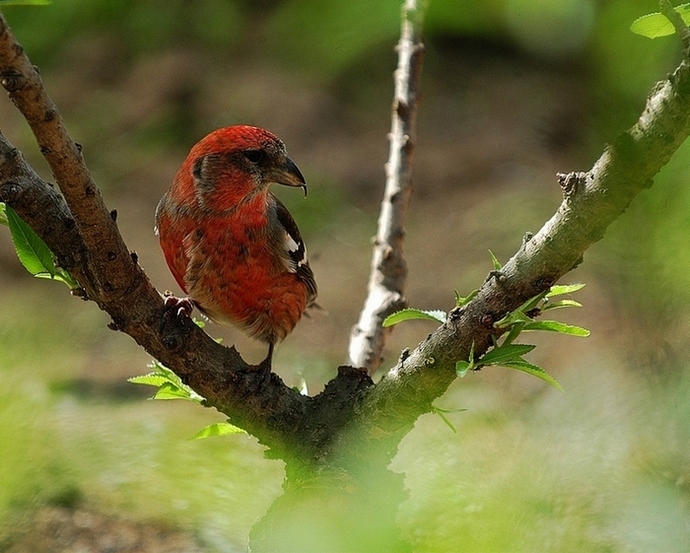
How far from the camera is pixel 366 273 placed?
600 centimetres

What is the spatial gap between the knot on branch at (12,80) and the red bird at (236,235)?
128cm

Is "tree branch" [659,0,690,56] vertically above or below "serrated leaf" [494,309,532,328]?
above

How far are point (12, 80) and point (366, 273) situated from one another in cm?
473

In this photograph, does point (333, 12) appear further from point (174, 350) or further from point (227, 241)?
point (227, 241)

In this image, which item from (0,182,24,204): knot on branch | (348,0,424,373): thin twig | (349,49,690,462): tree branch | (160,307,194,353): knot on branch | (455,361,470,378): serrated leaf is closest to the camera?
(349,49,690,462): tree branch

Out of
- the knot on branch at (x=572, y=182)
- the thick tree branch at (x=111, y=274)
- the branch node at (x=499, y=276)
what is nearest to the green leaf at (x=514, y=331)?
the branch node at (x=499, y=276)

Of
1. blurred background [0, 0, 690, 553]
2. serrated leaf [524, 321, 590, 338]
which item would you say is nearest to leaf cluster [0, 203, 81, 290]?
blurred background [0, 0, 690, 553]

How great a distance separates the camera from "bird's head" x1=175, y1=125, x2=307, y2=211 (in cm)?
274

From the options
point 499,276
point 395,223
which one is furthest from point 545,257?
point 395,223

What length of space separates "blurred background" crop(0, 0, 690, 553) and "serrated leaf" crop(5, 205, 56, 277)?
14 cm

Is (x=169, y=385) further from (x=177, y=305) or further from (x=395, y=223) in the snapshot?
(x=395, y=223)

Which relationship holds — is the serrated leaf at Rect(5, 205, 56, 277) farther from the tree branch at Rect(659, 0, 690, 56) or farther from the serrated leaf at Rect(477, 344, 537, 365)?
the tree branch at Rect(659, 0, 690, 56)

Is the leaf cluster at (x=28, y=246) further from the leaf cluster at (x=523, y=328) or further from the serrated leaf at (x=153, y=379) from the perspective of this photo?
the leaf cluster at (x=523, y=328)

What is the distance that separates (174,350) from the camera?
6.65 feet
